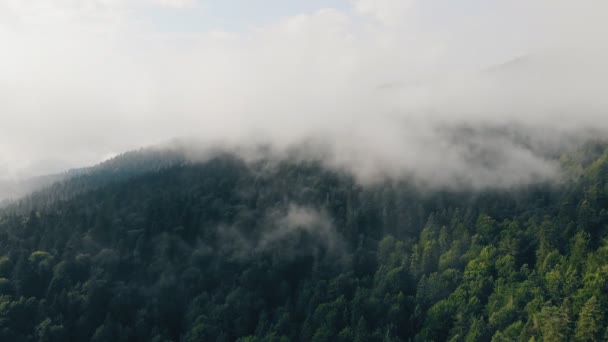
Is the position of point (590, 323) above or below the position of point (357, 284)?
above

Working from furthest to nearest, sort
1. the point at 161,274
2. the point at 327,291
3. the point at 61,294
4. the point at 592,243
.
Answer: the point at 161,274 < the point at 327,291 < the point at 61,294 < the point at 592,243

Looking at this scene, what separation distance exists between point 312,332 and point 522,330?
5812 cm

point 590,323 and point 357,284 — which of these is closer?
point 590,323

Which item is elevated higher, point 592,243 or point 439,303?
point 592,243

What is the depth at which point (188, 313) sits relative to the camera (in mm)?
171750

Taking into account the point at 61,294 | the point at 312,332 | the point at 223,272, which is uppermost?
the point at 61,294

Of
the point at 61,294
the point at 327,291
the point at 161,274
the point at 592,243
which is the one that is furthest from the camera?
the point at 161,274

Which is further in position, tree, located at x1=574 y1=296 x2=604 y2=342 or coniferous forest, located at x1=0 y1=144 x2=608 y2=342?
coniferous forest, located at x1=0 y1=144 x2=608 y2=342

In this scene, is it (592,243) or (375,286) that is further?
(375,286)

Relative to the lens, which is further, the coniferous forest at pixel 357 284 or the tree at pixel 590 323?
the coniferous forest at pixel 357 284

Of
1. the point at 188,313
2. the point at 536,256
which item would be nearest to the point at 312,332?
the point at 188,313

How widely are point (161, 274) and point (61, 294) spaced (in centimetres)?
3368

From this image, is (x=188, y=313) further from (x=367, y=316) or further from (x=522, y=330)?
(x=522, y=330)

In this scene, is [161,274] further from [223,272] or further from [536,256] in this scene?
[536,256]
